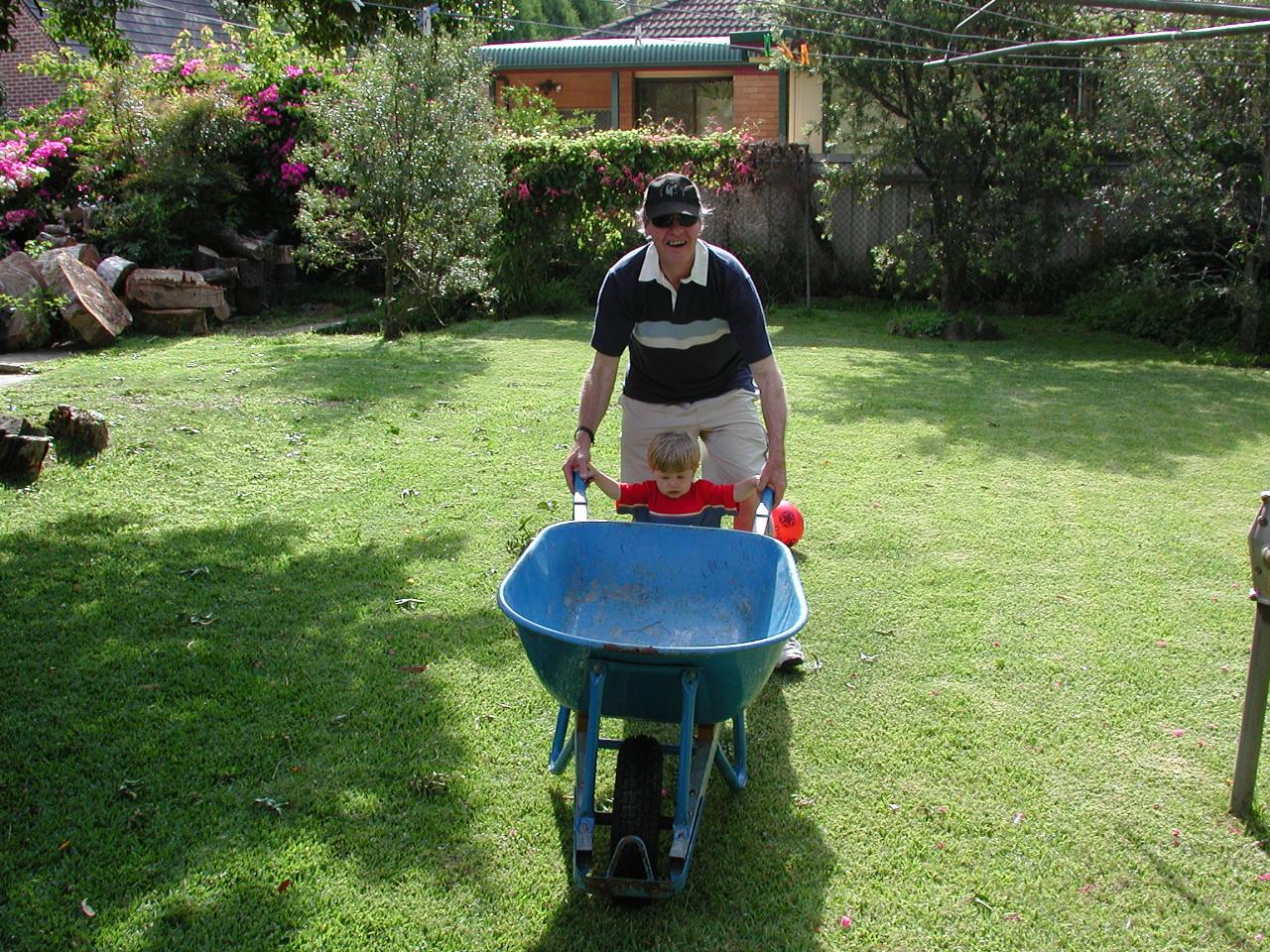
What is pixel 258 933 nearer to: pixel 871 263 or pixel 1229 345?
pixel 1229 345

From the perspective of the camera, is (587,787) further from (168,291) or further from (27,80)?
(27,80)

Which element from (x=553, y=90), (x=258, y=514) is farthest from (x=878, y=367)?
(x=553, y=90)

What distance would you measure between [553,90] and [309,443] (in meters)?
15.8

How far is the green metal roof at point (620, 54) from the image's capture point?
19094mm

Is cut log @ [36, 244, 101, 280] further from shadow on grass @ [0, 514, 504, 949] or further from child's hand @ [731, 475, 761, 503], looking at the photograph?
child's hand @ [731, 475, 761, 503]

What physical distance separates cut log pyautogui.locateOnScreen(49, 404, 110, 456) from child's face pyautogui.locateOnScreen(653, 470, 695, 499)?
427 cm

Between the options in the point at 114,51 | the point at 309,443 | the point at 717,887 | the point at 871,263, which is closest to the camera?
the point at 717,887

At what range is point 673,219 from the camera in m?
3.53

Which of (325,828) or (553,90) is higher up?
(553,90)

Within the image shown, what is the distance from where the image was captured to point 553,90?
842 inches

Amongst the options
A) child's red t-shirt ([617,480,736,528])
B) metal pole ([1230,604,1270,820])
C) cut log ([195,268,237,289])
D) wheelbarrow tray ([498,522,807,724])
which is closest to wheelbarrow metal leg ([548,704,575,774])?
wheelbarrow tray ([498,522,807,724])

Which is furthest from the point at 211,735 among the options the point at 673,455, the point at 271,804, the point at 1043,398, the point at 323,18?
the point at 1043,398

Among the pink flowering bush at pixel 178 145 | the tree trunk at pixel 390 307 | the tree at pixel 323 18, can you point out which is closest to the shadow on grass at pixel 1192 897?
the tree at pixel 323 18

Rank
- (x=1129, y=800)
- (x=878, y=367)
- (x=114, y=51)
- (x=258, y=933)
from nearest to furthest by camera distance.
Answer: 1. (x=258, y=933)
2. (x=1129, y=800)
3. (x=114, y=51)
4. (x=878, y=367)
